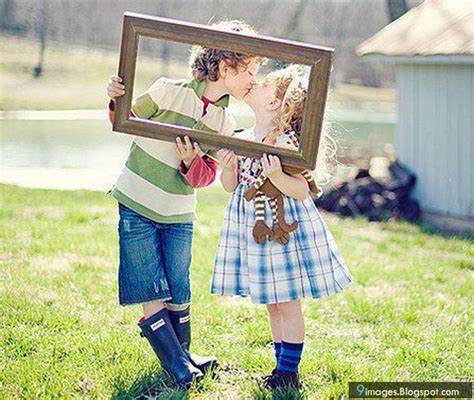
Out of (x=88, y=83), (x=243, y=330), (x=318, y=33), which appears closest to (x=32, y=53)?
(x=88, y=83)

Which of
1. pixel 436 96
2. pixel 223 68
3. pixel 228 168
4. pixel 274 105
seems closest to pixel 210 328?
pixel 228 168

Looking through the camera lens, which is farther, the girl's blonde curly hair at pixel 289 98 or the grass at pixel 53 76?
the grass at pixel 53 76

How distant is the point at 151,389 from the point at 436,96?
629 cm

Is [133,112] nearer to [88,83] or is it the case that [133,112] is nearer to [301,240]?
[301,240]

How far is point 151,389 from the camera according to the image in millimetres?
3004

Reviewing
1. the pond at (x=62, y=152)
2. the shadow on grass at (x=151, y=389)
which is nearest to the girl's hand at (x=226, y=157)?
the shadow on grass at (x=151, y=389)

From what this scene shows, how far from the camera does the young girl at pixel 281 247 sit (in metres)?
2.96

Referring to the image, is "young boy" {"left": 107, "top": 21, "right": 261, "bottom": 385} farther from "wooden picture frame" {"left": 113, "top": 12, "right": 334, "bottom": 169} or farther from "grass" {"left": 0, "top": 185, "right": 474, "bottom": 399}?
"grass" {"left": 0, "top": 185, "right": 474, "bottom": 399}

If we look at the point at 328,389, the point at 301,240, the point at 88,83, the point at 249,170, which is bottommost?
the point at 328,389

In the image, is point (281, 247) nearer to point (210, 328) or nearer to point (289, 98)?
point (289, 98)

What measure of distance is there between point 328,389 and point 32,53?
461cm

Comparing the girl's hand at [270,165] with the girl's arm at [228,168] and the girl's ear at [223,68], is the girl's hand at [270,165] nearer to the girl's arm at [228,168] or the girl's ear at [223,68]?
the girl's arm at [228,168]

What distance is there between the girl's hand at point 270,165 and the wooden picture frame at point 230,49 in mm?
25

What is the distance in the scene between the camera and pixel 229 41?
2.73 meters
